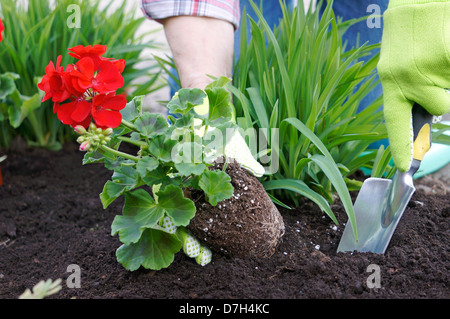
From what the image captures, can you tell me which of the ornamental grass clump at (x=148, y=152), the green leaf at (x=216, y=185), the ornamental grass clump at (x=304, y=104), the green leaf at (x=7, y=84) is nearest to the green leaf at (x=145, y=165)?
the ornamental grass clump at (x=148, y=152)

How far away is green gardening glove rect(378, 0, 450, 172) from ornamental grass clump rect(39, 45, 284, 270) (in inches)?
15.2

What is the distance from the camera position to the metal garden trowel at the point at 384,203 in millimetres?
1109

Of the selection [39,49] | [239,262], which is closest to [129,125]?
[239,262]

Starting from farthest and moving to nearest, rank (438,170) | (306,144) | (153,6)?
(438,170), (153,6), (306,144)

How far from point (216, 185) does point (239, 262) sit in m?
0.21

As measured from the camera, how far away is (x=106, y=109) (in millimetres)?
867

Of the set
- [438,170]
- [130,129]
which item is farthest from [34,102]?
[438,170]

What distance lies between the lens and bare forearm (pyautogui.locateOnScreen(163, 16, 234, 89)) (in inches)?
55.5

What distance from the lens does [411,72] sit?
1052 millimetres

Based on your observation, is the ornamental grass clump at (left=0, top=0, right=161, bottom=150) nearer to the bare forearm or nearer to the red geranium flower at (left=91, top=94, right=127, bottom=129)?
the bare forearm

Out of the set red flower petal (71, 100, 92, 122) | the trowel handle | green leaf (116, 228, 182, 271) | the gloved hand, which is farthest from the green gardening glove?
red flower petal (71, 100, 92, 122)

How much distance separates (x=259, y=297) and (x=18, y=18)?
5.74 ft

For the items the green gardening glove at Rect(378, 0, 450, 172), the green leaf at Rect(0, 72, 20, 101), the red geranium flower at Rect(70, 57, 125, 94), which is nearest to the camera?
the red geranium flower at Rect(70, 57, 125, 94)

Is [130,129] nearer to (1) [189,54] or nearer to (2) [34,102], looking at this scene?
(1) [189,54]
